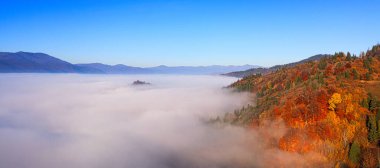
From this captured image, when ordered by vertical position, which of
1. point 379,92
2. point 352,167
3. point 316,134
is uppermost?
point 379,92

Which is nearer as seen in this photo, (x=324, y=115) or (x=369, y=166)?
(x=369, y=166)

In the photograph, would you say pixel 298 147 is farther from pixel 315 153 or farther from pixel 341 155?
pixel 341 155

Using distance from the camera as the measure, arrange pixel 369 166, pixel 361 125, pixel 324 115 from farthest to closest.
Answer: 1. pixel 324 115
2. pixel 361 125
3. pixel 369 166

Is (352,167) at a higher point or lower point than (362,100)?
lower

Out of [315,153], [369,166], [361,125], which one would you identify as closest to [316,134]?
[315,153]

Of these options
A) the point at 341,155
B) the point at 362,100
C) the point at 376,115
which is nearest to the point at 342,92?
the point at 362,100

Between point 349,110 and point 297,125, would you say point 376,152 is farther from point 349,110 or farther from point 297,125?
point 297,125

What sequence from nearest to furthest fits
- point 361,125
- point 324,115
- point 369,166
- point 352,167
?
point 369,166 < point 352,167 < point 361,125 < point 324,115

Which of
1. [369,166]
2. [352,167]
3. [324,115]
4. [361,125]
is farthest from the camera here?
[324,115]

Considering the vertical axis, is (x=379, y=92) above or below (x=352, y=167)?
above
